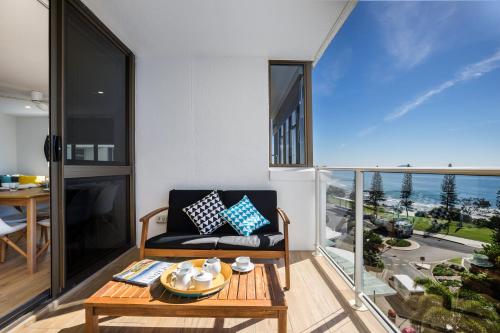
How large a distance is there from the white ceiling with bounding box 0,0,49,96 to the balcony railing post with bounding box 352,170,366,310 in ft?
8.89

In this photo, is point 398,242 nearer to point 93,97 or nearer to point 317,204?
point 317,204

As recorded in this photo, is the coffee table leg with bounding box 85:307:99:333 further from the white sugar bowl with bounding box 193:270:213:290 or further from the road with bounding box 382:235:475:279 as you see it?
the road with bounding box 382:235:475:279

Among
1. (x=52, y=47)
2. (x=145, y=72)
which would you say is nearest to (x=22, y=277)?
(x=52, y=47)

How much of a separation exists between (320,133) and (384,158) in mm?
2919

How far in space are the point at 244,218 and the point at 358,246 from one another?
1222 millimetres

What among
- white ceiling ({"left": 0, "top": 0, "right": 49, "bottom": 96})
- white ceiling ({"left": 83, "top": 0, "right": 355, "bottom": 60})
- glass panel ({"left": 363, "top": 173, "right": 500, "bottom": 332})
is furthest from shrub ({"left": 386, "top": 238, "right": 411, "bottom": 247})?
white ceiling ({"left": 0, "top": 0, "right": 49, "bottom": 96})

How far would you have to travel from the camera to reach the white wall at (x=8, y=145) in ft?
18.0

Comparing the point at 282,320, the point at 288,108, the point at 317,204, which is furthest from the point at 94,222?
the point at 288,108

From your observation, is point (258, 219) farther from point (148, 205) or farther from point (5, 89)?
point (5, 89)

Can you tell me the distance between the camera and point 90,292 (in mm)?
2027

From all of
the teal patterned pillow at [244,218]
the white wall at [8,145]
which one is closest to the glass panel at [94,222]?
the teal patterned pillow at [244,218]

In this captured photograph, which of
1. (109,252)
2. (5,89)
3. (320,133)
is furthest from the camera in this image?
(5,89)

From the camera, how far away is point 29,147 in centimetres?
584

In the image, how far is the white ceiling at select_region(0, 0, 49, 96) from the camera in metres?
2.22
